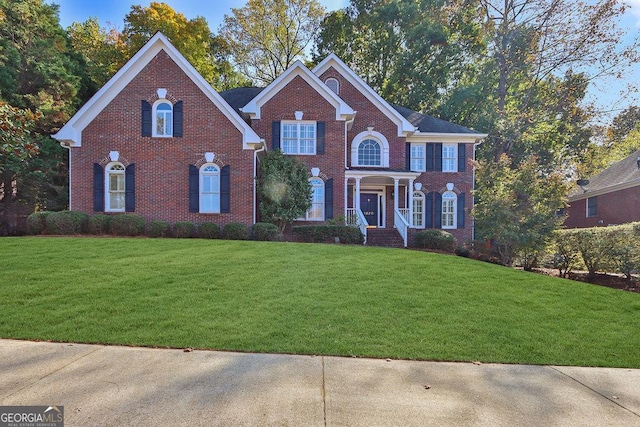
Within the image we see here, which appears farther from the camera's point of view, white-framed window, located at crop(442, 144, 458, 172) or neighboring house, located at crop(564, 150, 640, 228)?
neighboring house, located at crop(564, 150, 640, 228)

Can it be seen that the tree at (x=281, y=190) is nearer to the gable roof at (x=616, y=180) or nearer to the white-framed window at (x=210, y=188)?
the white-framed window at (x=210, y=188)

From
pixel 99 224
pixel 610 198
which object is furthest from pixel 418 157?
pixel 99 224

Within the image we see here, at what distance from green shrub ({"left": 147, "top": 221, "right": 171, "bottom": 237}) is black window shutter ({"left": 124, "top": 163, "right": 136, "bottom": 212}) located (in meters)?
1.45

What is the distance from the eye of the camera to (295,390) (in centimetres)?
348

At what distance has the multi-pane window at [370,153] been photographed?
59.9ft

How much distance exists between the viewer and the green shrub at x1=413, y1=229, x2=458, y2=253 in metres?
15.3

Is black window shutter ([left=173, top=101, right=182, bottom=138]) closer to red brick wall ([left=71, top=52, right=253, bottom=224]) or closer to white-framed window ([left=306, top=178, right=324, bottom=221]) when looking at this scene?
red brick wall ([left=71, top=52, right=253, bottom=224])

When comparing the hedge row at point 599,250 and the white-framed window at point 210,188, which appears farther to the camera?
the white-framed window at point 210,188

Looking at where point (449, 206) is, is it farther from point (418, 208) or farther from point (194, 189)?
point (194, 189)

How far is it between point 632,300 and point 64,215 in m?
16.5

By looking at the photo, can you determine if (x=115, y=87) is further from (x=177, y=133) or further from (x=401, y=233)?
(x=401, y=233)

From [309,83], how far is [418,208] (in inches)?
333

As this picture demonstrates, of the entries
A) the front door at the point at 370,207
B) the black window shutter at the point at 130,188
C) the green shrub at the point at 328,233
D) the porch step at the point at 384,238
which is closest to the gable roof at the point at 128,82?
the black window shutter at the point at 130,188

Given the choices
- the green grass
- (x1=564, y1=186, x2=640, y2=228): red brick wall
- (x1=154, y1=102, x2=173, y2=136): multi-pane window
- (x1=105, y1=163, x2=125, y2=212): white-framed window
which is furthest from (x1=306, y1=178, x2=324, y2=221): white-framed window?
(x1=564, y1=186, x2=640, y2=228): red brick wall
